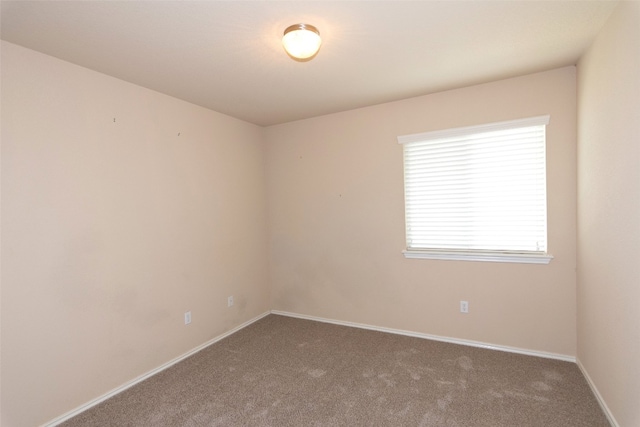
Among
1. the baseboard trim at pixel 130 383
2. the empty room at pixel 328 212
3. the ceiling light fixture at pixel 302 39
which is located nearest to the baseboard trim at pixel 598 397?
the empty room at pixel 328 212

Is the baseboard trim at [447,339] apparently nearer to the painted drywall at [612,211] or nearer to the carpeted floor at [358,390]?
the carpeted floor at [358,390]

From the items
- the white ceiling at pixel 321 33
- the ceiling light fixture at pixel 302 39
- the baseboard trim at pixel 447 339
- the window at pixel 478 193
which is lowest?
the baseboard trim at pixel 447 339

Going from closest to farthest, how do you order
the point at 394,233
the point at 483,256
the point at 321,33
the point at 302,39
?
the point at 302,39 < the point at 321,33 < the point at 483,256 < the point at 394,233

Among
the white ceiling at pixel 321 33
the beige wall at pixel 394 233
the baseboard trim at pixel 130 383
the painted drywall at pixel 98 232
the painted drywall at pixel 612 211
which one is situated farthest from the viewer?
the beige wall at pixel 394 233

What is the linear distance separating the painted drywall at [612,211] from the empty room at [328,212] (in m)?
0.02

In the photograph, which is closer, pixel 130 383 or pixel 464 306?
pixel 130 383

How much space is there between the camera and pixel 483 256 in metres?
3.15

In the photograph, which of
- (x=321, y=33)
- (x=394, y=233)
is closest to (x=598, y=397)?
(x=394, y=233)

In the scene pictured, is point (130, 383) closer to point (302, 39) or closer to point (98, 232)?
point (98, 232)

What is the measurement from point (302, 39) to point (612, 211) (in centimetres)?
219

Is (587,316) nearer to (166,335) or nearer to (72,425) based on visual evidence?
(166,335)

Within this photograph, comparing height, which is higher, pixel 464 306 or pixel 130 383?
pixel 464 306

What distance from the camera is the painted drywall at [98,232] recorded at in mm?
2117

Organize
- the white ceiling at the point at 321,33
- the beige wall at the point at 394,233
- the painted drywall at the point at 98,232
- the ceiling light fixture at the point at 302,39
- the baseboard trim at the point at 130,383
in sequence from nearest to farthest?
the white ceiling at the point at 321,33, the ceiling light fixture at the point at 302,39, the painted drywall at the point at 98,232, the baseboard trim at the point at 130,383, the beige wall at the point at 394,233
